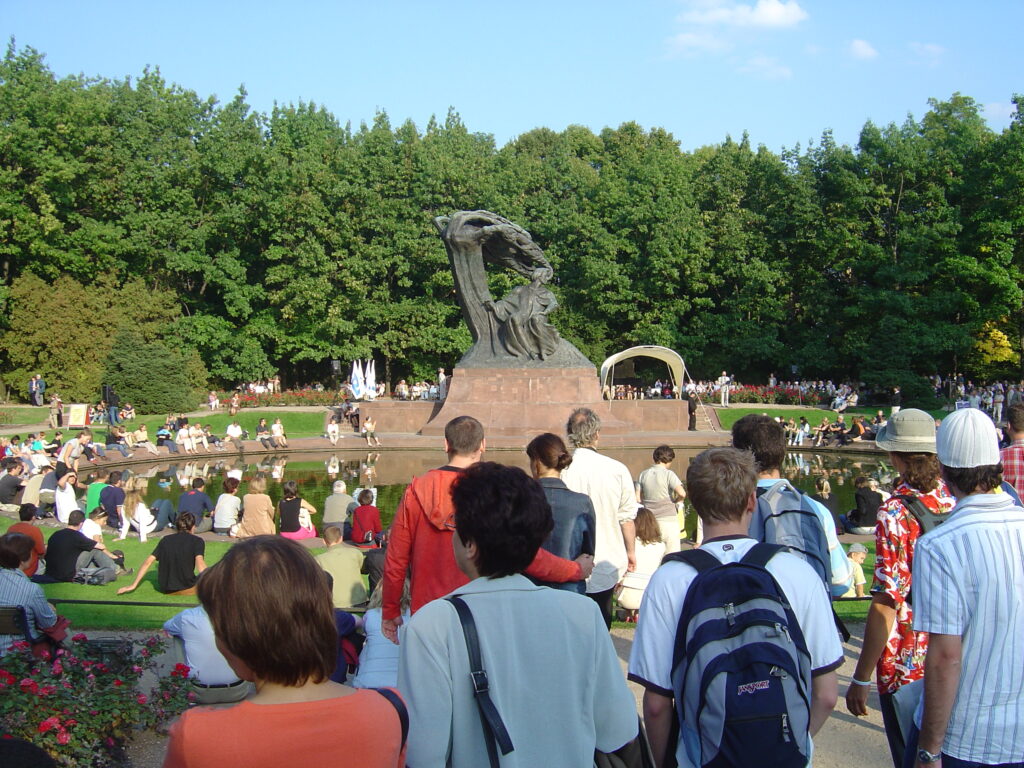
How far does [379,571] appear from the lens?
282 inches

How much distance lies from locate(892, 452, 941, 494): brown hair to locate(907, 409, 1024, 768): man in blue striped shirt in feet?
3.25

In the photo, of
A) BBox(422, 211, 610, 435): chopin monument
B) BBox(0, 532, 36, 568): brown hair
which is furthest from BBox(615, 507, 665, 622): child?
BBox(422, 211, 610, 435): chopin monument

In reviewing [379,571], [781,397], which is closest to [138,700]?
[379,571]

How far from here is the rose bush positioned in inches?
189

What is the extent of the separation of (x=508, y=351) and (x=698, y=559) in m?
26.4

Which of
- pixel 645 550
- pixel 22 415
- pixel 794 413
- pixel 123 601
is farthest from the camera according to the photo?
pixel 794 413

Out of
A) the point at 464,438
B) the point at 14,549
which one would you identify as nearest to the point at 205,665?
the point at 14,549

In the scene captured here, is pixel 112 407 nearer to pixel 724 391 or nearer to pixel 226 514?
pixel 226 514

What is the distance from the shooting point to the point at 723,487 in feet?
10.6

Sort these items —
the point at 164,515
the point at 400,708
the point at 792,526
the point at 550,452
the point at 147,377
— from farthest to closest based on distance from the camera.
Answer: the point at 147,377
the point at 164,515
the point at 550,452
the point at 792,526
the point at 400,708

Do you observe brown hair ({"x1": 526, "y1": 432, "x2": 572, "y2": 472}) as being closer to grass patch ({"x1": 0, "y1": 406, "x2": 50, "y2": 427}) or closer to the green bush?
grass patch ({"x1": 0, "y1": 406, "x2": 50, "y2": 427})

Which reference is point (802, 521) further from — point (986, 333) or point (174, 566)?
point (986, 333)

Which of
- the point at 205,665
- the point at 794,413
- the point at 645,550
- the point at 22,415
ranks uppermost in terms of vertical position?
the point at 22,415

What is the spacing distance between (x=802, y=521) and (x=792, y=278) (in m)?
42.6
